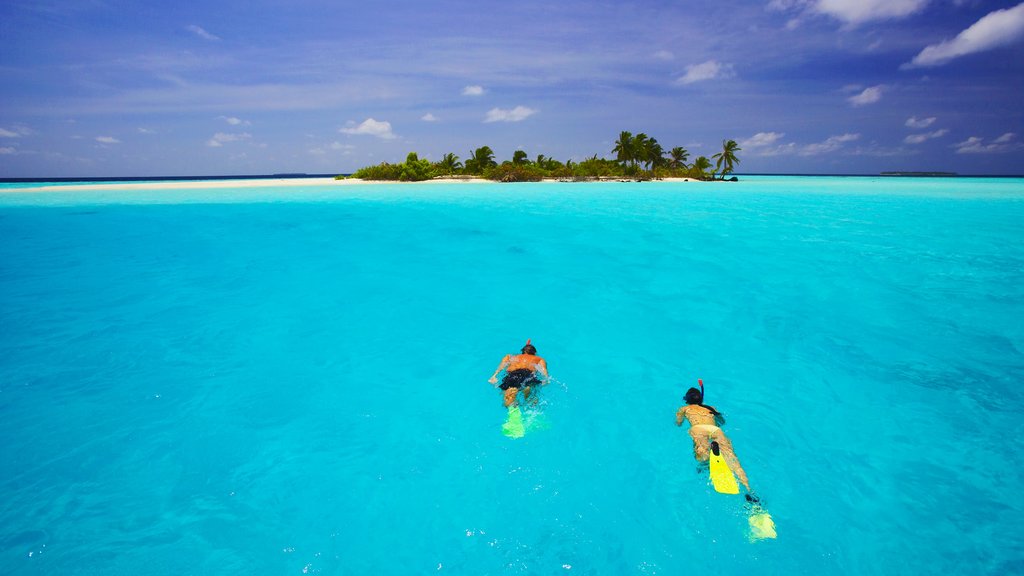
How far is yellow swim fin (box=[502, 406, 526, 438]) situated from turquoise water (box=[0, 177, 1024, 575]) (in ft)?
0.79

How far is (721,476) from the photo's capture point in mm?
5969

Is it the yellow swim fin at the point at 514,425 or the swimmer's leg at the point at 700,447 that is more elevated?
the swimmer's leg at the point at 700,447

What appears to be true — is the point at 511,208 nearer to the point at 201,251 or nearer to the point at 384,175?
the point at 201,251

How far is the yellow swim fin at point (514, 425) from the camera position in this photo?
7408mm

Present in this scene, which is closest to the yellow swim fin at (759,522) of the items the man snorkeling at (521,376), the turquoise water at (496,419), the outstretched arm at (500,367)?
the turquoise water at (496,419)

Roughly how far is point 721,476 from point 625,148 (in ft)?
328

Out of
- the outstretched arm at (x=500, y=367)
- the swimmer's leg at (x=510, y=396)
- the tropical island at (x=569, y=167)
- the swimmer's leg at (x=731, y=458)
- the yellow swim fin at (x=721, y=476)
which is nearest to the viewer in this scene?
the yellow swim fin at (x=721, y=476)

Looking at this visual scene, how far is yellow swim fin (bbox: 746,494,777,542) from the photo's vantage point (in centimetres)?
544

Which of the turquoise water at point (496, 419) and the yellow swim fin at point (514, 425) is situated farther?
the yellow swim fin at point (514, 425)

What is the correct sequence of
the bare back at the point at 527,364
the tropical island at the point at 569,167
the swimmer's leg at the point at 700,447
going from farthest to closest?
the tropical island at the point at 569,167 → the bare back at the point at 527,364 → the swimmer's leg at the point at 700,447

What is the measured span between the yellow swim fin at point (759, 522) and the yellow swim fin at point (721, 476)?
0.76ft

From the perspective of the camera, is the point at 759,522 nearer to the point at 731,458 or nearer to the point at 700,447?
the point at 731,458

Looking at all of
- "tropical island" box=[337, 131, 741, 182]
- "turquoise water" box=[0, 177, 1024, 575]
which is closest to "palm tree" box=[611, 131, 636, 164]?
"tropical island" box=[337, 131, 741, 182]

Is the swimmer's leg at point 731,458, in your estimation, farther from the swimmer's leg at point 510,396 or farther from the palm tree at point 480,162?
the palm tree at point 480,162
